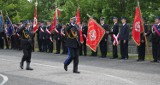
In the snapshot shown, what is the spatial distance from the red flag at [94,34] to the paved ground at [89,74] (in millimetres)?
1977

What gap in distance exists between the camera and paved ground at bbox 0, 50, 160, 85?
470 inches

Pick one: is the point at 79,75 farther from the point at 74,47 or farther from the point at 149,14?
the point at 149,14

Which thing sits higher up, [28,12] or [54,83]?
[28,12]

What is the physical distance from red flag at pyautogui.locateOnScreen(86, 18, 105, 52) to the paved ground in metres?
1.98

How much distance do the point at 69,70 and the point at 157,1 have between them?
8.58 m

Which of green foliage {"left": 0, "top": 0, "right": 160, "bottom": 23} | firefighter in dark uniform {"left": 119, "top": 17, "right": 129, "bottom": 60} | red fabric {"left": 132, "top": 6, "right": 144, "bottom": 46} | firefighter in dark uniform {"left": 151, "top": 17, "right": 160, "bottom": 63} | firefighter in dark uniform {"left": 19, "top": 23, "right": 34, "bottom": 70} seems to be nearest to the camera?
firefighter in dark uniform {"left": 19, "top": 23, "right": 34, "bottom": 70}

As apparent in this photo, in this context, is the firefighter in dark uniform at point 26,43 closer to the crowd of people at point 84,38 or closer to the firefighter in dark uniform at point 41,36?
the crowd of people at point 84,38

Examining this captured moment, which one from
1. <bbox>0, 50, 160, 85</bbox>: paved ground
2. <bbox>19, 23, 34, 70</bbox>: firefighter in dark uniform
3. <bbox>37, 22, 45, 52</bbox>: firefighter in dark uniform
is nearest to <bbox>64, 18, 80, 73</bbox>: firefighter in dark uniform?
<bbox>0, 50, 160, 85</bbox>: paved ground

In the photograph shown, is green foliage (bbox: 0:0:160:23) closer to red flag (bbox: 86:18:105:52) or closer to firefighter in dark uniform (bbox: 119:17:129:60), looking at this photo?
firefighter in dark uniform (bbox: 119:17:129:60)

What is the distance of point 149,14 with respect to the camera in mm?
23141

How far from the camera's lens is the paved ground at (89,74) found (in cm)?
1193

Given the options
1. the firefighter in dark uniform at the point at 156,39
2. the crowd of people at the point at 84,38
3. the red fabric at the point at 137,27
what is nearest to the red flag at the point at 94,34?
the crowd of people at the point at 84,38

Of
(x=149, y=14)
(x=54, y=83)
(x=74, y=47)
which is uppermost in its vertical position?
(x=149, y=14)

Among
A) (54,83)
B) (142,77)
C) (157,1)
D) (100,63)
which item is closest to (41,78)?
(54,83)
